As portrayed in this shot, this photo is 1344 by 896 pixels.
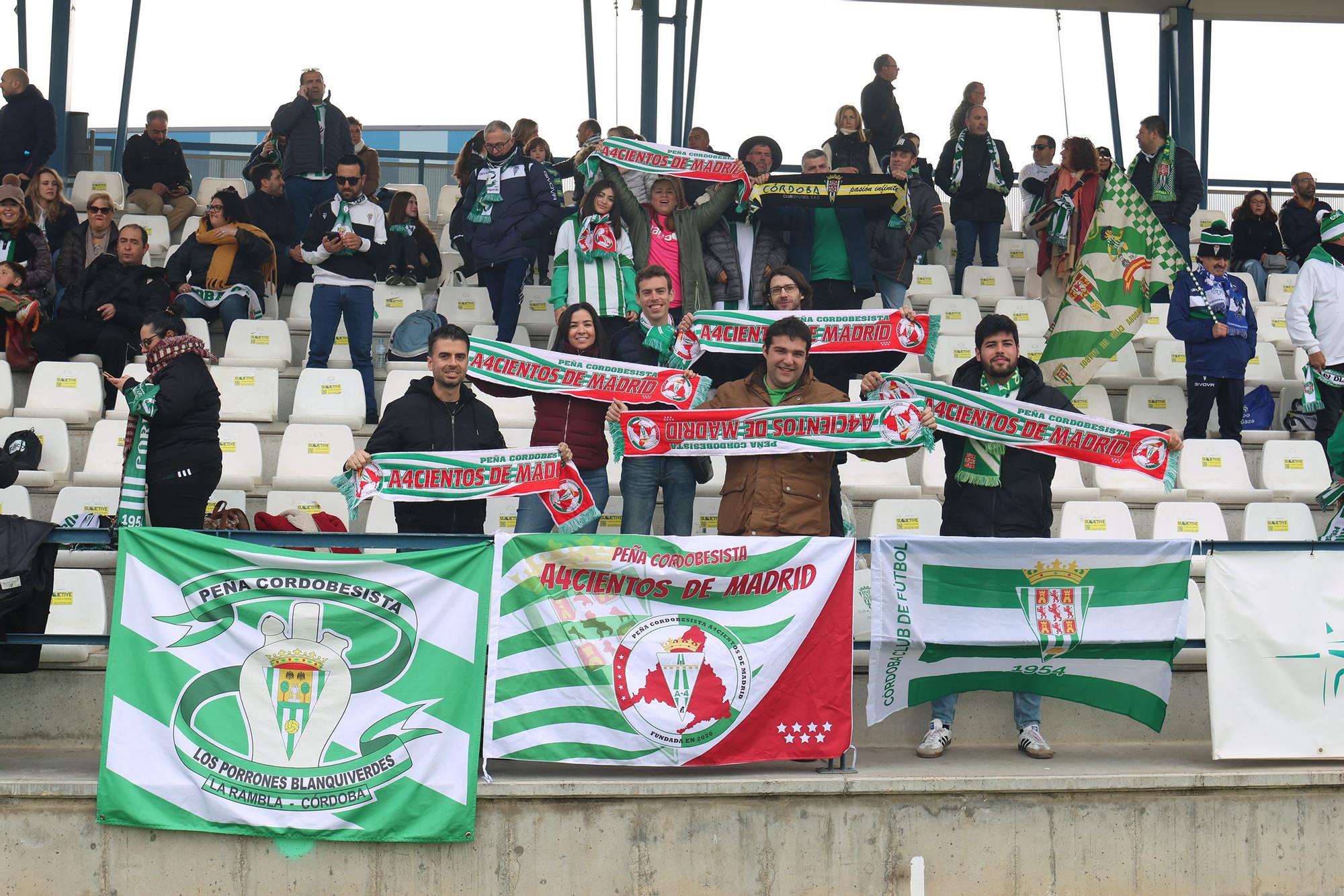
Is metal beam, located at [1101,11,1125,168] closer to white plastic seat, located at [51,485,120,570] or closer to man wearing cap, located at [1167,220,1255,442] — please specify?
man wearing cap, located at [1167,220,1255,442]

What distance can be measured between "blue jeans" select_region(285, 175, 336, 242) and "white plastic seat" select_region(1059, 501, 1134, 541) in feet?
21.5

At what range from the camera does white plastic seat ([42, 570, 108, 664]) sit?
6965mm

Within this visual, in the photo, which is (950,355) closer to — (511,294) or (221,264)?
(511,294)

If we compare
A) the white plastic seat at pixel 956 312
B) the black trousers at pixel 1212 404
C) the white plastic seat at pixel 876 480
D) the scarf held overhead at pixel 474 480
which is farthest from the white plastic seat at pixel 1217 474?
the scarf held overhead at pixel 474 480

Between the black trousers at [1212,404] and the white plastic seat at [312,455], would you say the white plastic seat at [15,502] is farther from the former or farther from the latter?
the black trousers at [1212,404]

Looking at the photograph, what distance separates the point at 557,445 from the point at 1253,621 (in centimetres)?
321

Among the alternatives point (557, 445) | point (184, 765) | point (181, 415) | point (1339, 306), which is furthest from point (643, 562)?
point (1339, 306)

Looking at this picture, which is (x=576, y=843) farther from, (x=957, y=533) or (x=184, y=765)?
(x=957, y=533)

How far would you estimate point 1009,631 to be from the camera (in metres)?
6.51

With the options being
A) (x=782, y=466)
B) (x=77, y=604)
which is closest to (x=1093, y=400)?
(x=782, y=466)

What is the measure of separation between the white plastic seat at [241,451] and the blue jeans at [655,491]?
2.56 m

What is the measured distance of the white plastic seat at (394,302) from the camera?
11484 millimetres

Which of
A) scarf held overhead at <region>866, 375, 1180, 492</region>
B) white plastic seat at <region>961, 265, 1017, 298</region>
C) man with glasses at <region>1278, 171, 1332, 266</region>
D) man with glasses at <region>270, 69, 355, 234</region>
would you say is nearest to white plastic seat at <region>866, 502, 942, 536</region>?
scarf held overhead at <region>866, 375, 1180, 492</region>

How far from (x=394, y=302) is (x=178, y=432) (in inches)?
180
